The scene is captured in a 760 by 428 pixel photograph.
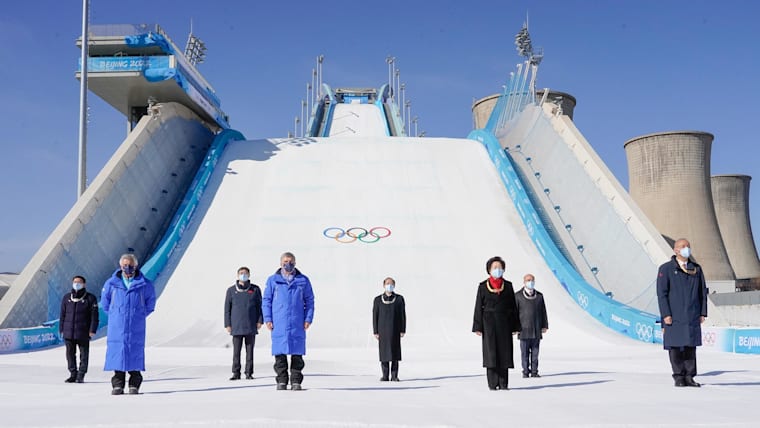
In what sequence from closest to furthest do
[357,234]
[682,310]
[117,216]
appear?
[682,310] < [117,216] < [357,234]

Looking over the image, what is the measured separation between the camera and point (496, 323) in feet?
22.9

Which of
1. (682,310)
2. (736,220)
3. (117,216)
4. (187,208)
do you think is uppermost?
(736,220)

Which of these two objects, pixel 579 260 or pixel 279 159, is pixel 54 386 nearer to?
pixel 579 260

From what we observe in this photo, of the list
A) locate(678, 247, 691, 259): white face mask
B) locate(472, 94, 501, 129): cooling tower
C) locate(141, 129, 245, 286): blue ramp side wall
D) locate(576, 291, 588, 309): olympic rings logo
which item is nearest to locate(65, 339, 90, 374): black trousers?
locate(678, 247, 691, 259): white face mask

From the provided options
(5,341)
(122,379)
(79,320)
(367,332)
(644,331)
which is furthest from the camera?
(367,332)

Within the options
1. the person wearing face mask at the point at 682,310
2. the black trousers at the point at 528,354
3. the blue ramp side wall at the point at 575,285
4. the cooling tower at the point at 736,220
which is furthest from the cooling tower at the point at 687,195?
the person wearing face mask at the point at 682,310

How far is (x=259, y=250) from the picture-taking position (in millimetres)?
18906

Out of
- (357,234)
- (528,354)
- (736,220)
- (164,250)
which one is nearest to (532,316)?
(528,354)

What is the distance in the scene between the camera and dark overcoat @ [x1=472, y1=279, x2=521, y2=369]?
682 centimetres

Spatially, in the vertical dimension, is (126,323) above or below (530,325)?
above

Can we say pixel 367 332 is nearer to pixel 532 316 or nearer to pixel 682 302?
pixel 532 316

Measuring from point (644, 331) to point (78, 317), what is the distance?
10732 millimetres

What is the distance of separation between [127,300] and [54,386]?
4.86ft

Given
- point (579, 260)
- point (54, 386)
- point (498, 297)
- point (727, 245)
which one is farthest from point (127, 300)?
point (727, 245)
